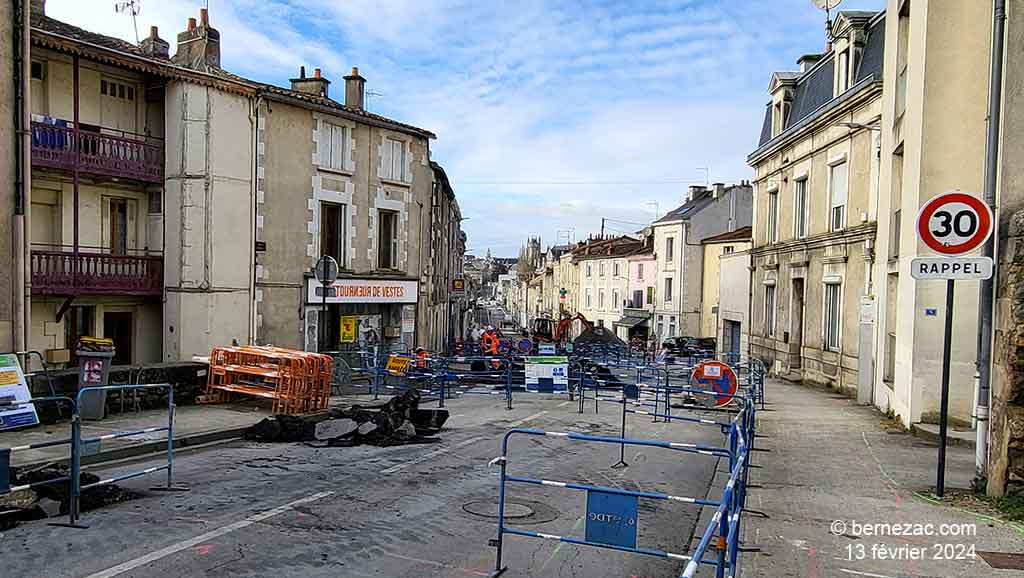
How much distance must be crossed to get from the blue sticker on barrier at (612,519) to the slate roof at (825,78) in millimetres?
17328

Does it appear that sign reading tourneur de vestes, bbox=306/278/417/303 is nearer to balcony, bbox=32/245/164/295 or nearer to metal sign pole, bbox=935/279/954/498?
balcony, bbox=32/245/164/295

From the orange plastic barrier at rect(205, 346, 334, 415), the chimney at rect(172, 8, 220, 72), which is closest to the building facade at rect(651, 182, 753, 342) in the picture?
the chimney at rect(172, 8, 220, 72)

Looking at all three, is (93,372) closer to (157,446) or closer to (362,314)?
(157,446)

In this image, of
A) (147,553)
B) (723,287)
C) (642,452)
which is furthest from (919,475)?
(723,287)

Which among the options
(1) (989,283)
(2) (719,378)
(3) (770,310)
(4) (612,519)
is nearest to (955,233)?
(1) (989,283)

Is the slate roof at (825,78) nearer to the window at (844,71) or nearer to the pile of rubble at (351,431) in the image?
the window at (844,71)

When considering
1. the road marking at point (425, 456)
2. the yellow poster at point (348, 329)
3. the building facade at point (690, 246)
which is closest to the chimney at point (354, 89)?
the yellow poster at point (348, 329)

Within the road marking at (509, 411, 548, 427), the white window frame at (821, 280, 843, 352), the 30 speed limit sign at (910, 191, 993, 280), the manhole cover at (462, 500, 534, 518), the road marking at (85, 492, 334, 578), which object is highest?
the 30 speed limit sign at (910, 191, 993, 280)

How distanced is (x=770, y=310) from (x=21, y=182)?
24084 millimetres

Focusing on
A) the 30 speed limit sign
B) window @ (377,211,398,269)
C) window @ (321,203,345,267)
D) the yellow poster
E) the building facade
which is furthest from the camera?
the building facade

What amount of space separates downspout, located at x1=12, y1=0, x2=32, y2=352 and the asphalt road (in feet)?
16.2

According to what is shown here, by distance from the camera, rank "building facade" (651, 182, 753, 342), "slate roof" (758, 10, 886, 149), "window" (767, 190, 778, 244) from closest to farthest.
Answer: "slate roof" (758, 10, 886, 149) → "window" (767, 190, 778, 244) → "building facade" (651, 182, 753, 342)

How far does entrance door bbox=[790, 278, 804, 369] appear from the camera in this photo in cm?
2605

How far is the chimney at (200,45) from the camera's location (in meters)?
24.2
